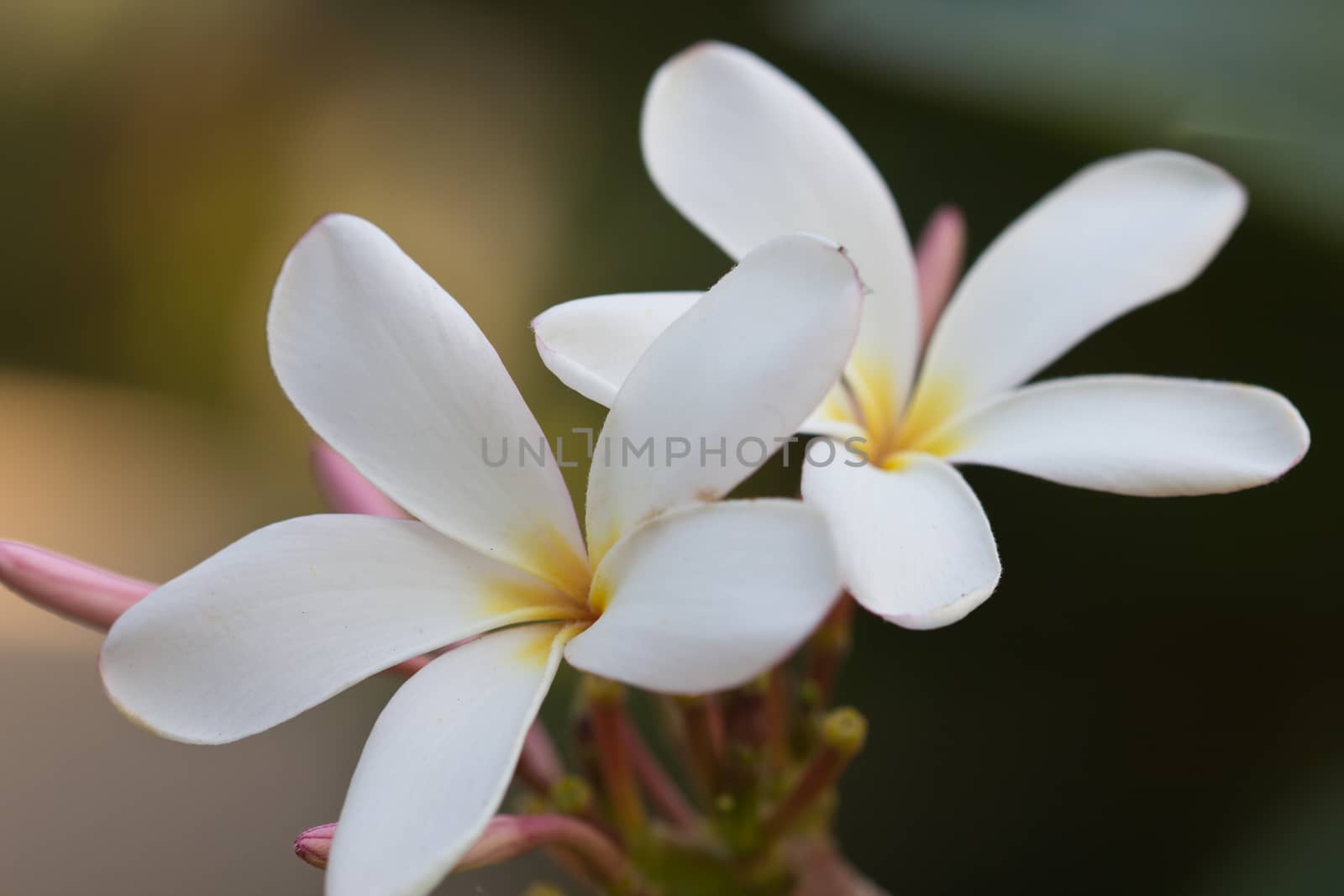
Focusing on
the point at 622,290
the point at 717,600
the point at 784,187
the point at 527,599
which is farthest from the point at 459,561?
the point at 622,290

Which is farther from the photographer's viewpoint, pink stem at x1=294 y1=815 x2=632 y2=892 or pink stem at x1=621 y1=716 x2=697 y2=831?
pink stem at x1=621 y1=716 x2=697 y2=831

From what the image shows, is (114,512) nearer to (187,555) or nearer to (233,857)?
(187,555)

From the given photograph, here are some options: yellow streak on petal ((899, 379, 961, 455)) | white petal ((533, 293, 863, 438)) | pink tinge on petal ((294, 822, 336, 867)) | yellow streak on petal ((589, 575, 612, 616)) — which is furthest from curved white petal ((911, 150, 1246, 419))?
pink tinge on petal ((294, 822, 336, 867))

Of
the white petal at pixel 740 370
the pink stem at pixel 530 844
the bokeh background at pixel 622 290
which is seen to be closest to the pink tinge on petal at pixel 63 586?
the pink stem at pixel 530 844

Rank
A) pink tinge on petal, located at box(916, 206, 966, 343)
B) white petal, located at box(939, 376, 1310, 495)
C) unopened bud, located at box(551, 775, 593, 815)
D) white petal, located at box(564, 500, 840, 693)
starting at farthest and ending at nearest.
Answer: pink tinge on petal, located at box(916, 206, 966, 343)
unopened bud, located at box(551, 775, 593, 815)
white petal, located at box(939, 376, 1310, 495)
white petal, located at box(564, 500, 840, 693)

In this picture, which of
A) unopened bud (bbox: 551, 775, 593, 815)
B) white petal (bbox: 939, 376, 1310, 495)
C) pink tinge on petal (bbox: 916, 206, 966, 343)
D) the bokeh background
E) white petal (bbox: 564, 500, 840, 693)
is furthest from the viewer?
the bokeh background

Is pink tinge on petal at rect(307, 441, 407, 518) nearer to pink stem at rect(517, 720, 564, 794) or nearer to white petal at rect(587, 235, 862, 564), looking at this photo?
pink stem at rect(517, 720, 564, 794)

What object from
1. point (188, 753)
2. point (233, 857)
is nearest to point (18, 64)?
point (188, 753)
